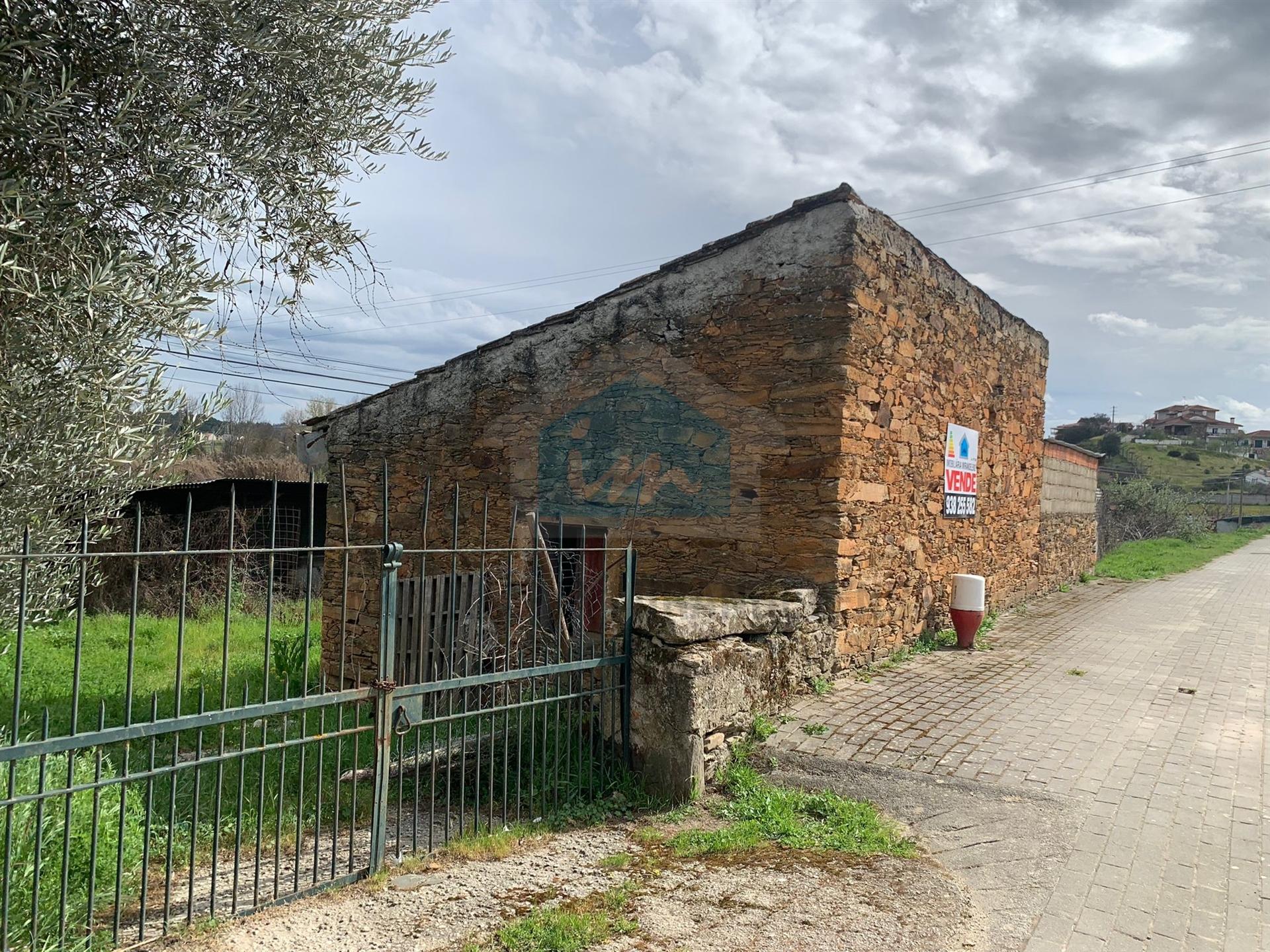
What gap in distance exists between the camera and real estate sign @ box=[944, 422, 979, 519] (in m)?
10.2

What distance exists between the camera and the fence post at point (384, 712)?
4102mm

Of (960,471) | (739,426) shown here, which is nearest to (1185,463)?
(960,471)

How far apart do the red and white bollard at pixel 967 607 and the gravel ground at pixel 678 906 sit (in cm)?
577

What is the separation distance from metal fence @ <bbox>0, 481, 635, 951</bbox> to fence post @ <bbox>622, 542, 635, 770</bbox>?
18mm

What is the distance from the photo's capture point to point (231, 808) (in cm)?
550

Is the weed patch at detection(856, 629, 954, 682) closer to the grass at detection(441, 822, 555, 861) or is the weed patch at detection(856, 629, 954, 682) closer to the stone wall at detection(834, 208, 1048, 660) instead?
the stone wall at detection(834, 208, 1048, 660)

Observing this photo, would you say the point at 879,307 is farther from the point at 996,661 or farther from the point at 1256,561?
the point at 1256,561

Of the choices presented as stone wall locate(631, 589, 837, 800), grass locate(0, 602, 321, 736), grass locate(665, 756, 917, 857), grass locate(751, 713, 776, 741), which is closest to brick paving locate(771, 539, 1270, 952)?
grass locate(751, 713, 776, 741)

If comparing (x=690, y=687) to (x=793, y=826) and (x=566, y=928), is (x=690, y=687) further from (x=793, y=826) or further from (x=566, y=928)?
(x=566, y=928)

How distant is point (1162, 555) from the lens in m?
25.9

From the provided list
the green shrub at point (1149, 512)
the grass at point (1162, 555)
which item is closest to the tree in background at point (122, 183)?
the grass at point (1162, 555)

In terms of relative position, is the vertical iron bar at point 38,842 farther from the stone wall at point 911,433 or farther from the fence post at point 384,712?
the stone wall at point 911,433

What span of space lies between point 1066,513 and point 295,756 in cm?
1520

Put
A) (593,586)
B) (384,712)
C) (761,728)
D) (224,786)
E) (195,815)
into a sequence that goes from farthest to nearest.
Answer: (593,586) → (224,786) → (761,728) → (384,712) → (195,815)
